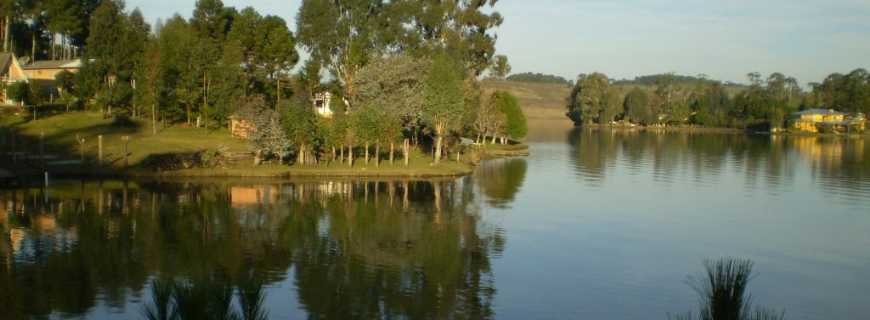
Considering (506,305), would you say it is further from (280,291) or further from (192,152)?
(192,152)

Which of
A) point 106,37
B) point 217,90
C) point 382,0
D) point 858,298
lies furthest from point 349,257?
point 106,37

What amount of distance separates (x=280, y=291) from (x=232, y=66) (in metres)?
46.7

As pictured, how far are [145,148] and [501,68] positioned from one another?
38292mm

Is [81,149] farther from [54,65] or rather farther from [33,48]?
[33,48]

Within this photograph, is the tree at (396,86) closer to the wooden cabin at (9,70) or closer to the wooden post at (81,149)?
the wooden post at (81,149)

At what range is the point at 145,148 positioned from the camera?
56531 mm

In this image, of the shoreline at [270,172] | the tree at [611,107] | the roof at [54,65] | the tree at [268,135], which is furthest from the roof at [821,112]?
the roof at [54,65]

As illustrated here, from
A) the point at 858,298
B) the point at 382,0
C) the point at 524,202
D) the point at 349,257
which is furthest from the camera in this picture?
the point at 382,0

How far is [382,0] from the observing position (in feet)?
243

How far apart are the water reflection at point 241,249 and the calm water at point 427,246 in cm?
11

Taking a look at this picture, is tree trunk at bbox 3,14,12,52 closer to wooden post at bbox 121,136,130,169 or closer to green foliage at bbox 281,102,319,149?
wooden post at bbox 121,136,130,169

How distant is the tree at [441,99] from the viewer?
61.4 metres

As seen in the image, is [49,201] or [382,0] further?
[382,0]

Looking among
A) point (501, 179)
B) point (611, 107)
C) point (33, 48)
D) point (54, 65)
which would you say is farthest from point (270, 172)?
point (611, 107)
